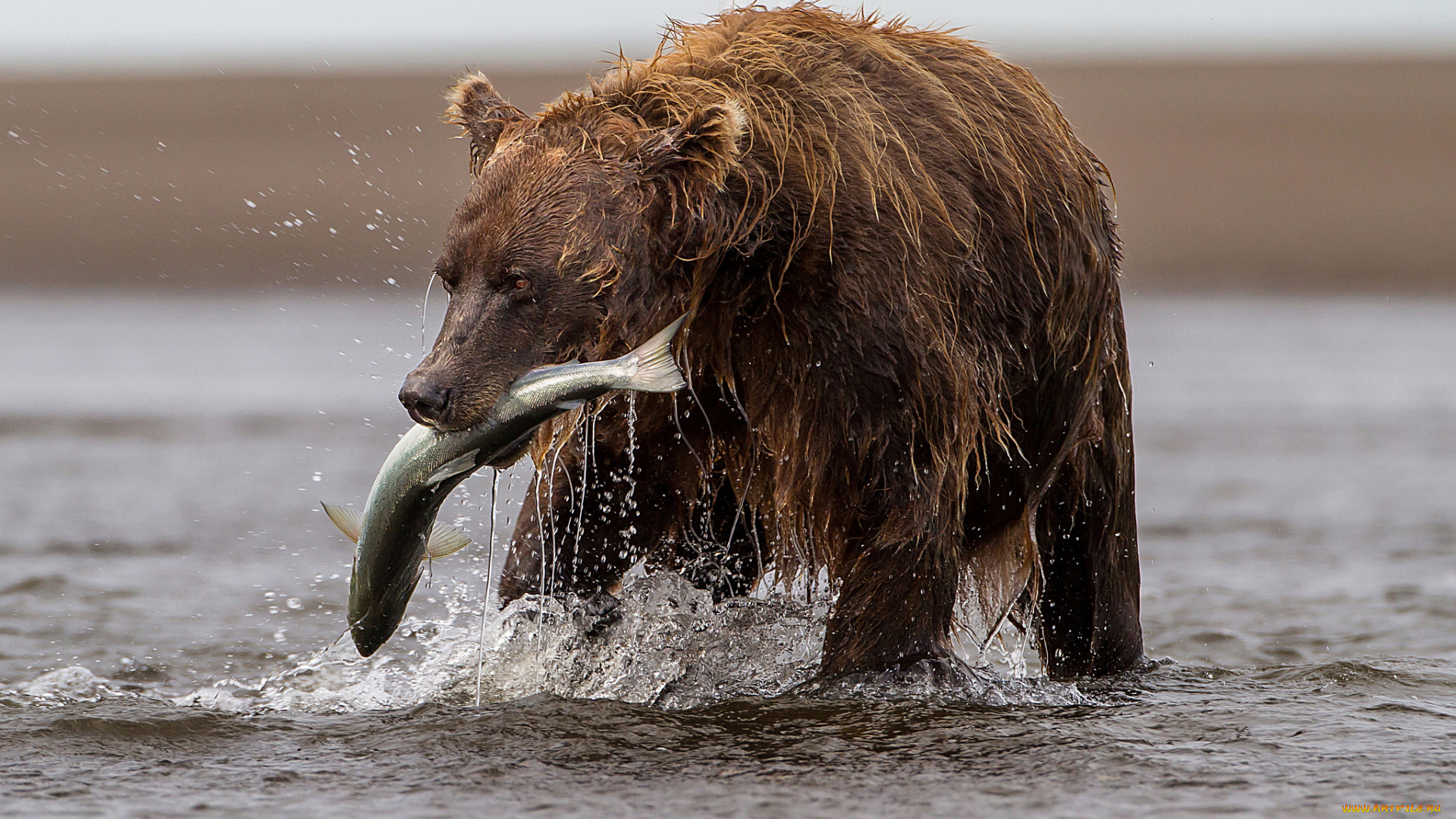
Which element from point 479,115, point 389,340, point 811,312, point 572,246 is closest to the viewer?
point 572,246

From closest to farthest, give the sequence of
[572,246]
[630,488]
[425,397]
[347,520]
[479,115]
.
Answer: [425,397] < [572,246] < [479,115] < [347,520] < [630,488]

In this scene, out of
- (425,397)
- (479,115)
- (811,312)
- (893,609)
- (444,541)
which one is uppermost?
(479,115)

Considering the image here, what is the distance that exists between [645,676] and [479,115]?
1.57 metres

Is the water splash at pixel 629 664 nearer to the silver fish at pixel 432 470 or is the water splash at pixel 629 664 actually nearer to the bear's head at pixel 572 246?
the silver fish at pixel 432 470

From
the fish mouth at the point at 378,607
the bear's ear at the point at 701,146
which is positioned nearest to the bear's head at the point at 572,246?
the bear's ear at the point at 701,146

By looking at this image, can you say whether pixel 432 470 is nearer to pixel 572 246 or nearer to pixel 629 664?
pixel 572 246

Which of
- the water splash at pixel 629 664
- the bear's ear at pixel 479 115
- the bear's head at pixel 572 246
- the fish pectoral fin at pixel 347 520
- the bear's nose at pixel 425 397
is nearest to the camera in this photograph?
the bear's nose at pixel 425 397

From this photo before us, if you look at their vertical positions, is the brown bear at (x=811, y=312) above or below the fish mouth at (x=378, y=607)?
above

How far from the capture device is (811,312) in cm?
400

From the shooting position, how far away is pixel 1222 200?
91.6 feet

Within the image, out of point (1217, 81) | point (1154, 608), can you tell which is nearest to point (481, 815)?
point (1154, 608)

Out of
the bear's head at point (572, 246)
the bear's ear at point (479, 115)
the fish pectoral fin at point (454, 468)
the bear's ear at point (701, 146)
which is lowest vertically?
the fish pectoral fin at point (454, 468)

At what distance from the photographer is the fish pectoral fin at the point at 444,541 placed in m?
4.38

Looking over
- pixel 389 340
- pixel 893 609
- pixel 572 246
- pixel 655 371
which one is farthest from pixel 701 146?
pixel 389 340
